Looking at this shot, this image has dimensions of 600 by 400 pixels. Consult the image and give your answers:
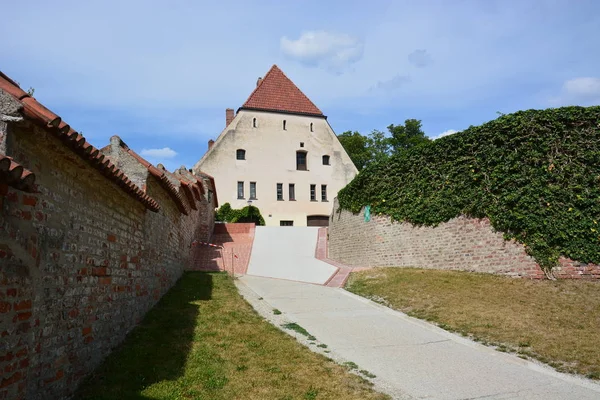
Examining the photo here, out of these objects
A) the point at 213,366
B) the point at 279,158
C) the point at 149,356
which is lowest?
the point at 213,366

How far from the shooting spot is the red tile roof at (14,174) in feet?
10.3

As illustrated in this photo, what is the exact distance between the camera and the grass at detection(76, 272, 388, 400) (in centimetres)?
556

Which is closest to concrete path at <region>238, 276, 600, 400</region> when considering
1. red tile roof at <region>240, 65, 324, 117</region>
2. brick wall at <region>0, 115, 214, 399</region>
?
brick wall at <region>0, 115, 214, 399</region>

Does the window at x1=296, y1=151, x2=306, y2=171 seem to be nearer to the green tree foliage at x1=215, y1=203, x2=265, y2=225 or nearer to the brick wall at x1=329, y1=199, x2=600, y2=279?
the green tree foliage at x1=215, y1=203, x2=265, y2=225

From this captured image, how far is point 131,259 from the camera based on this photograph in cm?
789

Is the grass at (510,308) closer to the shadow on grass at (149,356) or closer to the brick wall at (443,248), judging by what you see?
the brick wall at (443,248)

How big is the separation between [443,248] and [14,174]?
14.8 meters

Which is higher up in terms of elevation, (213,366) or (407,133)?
(407,133)

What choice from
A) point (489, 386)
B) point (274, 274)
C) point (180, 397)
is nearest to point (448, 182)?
point (274, 274)

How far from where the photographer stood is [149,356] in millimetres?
6711

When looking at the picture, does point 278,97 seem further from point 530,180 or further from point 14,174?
point 14,174

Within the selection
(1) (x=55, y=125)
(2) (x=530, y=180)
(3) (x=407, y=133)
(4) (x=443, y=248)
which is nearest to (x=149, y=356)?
(1) (x=55, y=125)

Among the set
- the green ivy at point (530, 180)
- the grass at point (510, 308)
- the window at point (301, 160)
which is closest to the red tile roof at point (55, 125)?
the grass at point (510, 308)

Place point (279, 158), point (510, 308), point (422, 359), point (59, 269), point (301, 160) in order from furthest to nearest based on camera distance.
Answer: point (301, 160), point (279, 158), point (510, 308), point (422, 359), point (59, 269)
